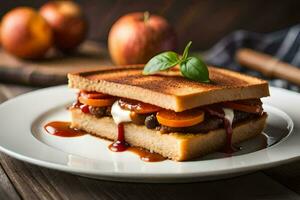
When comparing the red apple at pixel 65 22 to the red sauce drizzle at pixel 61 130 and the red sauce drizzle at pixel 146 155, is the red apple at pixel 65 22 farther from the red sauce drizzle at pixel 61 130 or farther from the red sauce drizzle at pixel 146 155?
the red sauce drizzle at pixel 146 155

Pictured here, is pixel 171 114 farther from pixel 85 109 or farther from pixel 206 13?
pixel 206 13

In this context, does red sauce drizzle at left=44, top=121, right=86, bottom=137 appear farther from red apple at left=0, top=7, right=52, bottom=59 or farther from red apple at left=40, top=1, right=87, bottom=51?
red apple at left=40, top=1, right=87, bottom=51

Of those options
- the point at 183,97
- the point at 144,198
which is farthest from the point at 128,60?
the point at 144,198

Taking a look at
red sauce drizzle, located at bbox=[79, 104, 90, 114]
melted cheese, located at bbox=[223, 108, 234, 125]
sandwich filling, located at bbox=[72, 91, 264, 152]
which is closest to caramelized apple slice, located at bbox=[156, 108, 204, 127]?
sandwich filling, located at bbox=[72, 91, 264, 152]

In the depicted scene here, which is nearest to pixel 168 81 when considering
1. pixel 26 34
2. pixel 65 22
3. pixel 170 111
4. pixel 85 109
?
pixel 170 111

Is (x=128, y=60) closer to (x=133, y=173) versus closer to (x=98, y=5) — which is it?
(x=98, y=5)

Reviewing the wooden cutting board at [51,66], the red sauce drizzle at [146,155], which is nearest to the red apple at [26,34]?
the wooden cutting board at [51,66]
